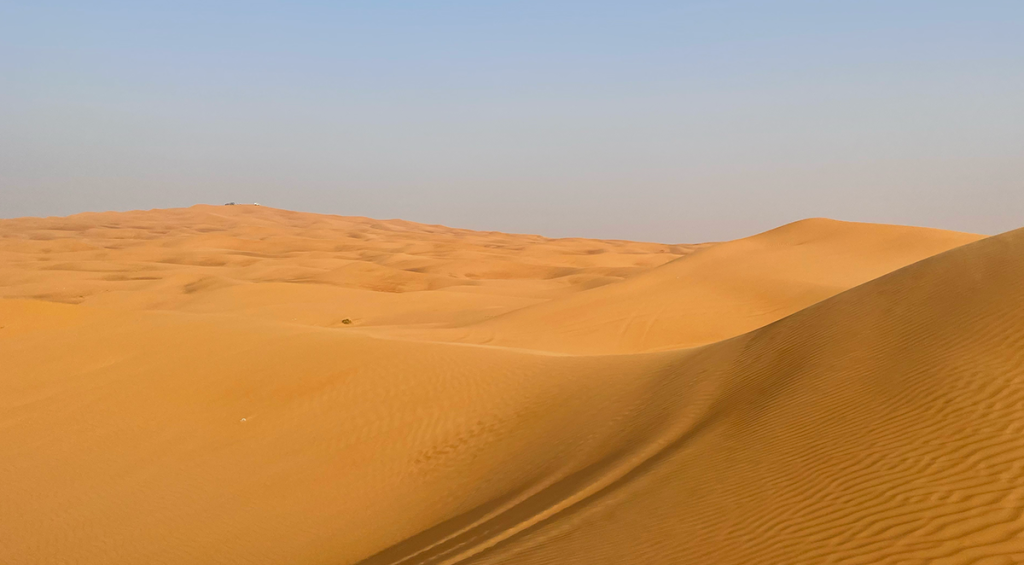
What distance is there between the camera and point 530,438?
33.2 ft

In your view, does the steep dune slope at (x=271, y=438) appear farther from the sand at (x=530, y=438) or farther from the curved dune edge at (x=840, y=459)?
the curved dune edge at (x=840, y=459)

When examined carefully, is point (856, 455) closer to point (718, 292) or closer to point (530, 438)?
point (530, 438)

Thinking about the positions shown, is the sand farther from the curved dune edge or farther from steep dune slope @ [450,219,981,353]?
steep dune slope @ [450,219,981,353]

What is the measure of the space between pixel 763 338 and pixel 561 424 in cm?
311

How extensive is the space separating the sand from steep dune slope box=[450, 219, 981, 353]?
1.11 meters

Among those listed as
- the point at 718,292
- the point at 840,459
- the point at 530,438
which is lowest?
the point at 530,438

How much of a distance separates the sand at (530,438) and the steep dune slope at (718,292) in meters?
1.11

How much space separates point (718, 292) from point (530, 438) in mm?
16122

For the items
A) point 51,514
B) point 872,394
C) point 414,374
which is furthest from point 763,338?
point 51,514

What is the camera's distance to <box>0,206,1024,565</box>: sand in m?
5.32

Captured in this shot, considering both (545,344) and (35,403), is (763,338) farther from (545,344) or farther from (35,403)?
(35,403)

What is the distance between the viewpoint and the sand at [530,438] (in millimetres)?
5320

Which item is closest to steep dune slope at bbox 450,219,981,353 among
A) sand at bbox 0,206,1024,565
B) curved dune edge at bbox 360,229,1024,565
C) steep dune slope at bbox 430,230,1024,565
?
sand at bbox 0,206,1024,565

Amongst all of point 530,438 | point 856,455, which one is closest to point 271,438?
point 530,438
